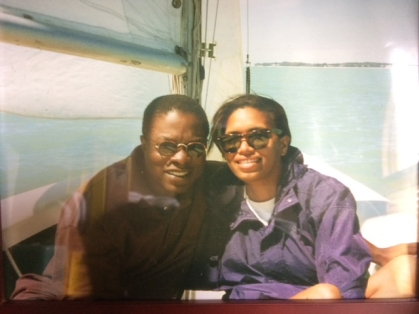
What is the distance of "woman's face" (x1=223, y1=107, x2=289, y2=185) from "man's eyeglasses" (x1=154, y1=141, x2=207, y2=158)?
0.20 ft

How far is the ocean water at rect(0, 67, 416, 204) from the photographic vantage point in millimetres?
1108

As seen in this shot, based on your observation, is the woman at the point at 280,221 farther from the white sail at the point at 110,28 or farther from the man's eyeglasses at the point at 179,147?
the white sail at the point at 110,28

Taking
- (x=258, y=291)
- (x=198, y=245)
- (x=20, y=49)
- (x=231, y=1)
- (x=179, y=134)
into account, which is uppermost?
(x=231, y=1)

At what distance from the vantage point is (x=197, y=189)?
1.12 metres

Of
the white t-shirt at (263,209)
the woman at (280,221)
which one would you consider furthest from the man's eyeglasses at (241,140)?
the white t-shirt at (263,209)

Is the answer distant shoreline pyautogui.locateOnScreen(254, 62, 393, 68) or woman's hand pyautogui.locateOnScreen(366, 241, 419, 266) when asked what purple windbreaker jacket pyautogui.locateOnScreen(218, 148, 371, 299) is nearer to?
woman's hand pyautogui.locateOnScreen(366, 241, 419, 266)

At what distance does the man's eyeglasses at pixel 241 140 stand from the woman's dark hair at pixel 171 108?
5 centimetres

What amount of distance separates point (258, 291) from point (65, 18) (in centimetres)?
80

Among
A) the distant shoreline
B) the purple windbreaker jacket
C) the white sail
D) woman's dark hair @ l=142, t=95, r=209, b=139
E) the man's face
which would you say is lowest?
the purple windbreaker jacket

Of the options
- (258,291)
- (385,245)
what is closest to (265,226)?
(258,291)

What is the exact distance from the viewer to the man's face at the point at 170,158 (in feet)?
3.67

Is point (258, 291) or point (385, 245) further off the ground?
point (385, 245)

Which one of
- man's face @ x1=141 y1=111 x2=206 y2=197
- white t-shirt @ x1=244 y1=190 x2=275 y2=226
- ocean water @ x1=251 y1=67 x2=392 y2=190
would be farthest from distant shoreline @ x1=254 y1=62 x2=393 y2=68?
white t-shirt @ x1=244 y1=190 x2=275 y2=226

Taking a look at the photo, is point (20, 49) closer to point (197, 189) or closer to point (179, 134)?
point (179, 134)
